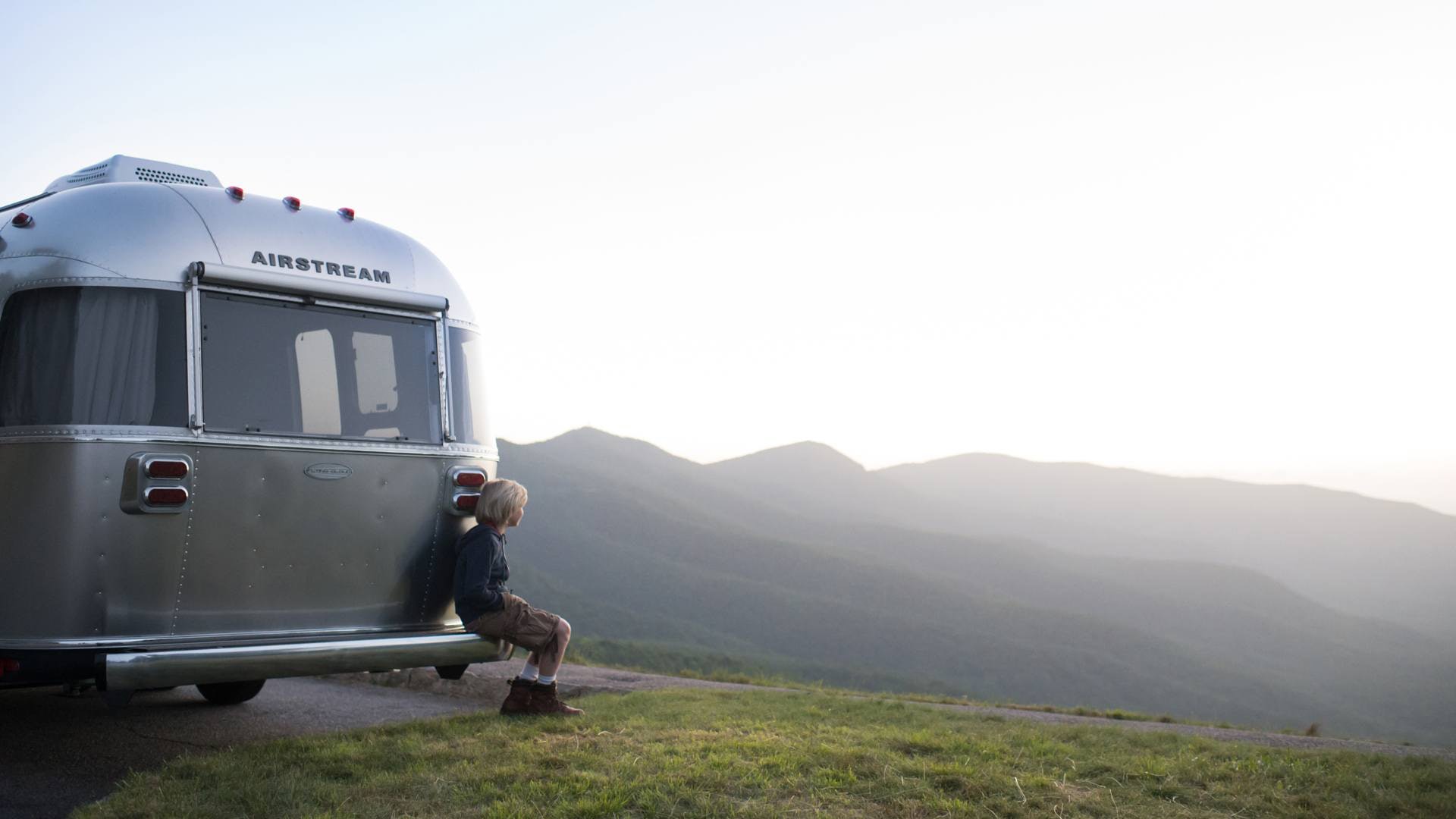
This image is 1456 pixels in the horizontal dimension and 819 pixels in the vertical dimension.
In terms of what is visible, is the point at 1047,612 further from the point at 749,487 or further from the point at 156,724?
the point at 156,724

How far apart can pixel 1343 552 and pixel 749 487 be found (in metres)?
107

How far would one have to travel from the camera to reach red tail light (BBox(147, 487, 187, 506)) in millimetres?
5871

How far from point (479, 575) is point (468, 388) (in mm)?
1358

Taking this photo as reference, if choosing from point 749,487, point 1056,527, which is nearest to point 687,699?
point 749,487

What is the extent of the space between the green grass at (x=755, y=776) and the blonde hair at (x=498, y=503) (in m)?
1.40

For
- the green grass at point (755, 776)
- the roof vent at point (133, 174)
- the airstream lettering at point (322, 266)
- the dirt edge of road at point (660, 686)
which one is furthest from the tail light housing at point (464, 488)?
the dirt edge of road at point (660, 686)

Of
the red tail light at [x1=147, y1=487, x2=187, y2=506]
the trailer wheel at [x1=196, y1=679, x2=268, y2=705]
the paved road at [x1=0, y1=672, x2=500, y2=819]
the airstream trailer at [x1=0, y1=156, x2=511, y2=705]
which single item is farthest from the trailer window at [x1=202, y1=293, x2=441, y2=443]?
the trailer wheel at [x1=196, y1=679, x2=268, y2=705]

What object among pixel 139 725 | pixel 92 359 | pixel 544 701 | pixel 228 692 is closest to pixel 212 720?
pixel 139 725

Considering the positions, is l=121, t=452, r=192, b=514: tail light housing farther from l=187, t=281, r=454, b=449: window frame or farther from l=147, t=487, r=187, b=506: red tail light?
l=187, t=281, r=454, b=449: window frame

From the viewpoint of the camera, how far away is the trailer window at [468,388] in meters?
7.39

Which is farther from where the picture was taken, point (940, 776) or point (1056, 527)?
point (1056, 527)

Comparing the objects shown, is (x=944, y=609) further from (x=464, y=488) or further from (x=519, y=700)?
(x=464, y=488)

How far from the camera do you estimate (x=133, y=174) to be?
7.07 metres

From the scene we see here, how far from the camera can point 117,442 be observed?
584cm
